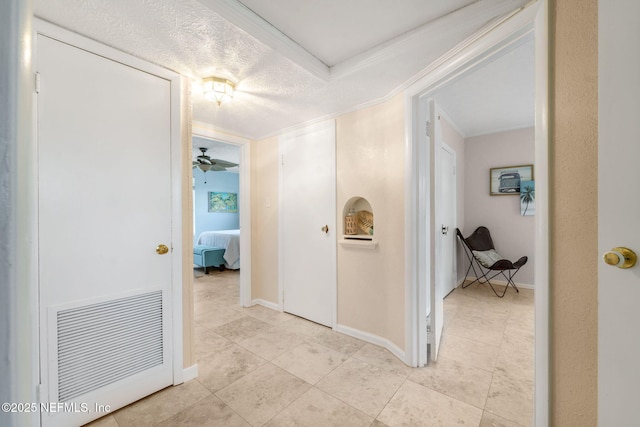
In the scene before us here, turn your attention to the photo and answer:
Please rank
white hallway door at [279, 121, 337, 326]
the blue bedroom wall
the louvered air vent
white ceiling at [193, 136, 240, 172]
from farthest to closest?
1. the blue bedroom wall
2. white ceiling at [193, 136, 240, 172]
3. white hallway door at [279, 121, 337, 326]
4. the louvered air vent

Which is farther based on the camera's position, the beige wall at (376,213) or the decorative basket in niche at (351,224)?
the decorative basket in niche at (351,224)

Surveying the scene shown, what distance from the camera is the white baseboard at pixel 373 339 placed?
7.11 feet

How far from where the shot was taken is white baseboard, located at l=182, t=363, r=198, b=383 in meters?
1.90

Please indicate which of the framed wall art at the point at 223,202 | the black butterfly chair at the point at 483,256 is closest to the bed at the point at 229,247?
the framed wall art at the point at 223,202

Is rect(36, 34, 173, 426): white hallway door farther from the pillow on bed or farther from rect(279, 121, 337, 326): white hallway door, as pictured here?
the pillow on bed

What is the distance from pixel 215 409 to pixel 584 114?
7.72 ft

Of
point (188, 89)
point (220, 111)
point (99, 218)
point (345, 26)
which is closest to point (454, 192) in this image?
point (345, 26)

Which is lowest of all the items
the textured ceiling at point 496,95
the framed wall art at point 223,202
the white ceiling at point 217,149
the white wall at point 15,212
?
the white wall at point 15,212

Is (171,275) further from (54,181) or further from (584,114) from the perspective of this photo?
(584,114)

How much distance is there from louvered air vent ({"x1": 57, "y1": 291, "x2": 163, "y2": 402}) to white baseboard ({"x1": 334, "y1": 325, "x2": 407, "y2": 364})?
156 centimetres

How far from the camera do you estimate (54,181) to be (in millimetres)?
1448

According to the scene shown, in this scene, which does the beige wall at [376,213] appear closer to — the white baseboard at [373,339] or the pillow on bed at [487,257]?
the white baseboard at [373,339]
